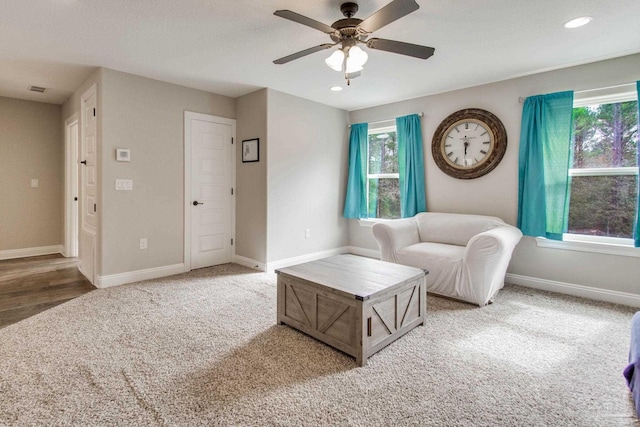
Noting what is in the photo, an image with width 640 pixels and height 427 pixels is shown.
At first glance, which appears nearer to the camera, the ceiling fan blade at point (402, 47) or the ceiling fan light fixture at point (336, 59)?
the ceiling fan blade at point (402, 47)

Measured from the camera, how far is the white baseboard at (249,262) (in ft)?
14.3

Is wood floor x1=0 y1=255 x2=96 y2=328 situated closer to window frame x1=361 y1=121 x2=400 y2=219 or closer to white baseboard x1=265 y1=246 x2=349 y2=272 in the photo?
white baseboard x1=265 y1=246 x2=349 y2=272

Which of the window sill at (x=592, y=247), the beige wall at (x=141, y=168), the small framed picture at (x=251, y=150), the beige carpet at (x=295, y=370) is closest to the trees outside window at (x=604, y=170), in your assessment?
the window sill at (x=592, y=247)

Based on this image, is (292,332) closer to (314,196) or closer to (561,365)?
(561,365)

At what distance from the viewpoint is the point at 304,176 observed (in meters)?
4.80

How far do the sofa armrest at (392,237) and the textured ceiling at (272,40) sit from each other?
1.72 meters

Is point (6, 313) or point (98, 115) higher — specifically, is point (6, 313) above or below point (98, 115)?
below

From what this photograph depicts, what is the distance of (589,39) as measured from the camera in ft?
9.06

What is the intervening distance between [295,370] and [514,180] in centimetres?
326

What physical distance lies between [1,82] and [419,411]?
18.6 feet

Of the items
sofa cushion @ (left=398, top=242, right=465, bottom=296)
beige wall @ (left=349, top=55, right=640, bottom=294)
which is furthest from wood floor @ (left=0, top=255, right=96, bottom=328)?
beige wall @ (left=349, top=55, right=640, bottom=294)

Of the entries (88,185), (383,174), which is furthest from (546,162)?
(88,185)

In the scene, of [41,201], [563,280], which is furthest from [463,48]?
[41,201]

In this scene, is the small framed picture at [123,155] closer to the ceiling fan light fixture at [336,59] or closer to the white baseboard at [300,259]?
the white baseboard at [300,259]
